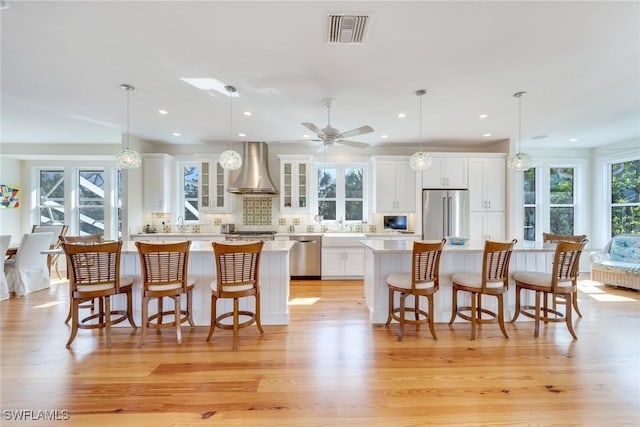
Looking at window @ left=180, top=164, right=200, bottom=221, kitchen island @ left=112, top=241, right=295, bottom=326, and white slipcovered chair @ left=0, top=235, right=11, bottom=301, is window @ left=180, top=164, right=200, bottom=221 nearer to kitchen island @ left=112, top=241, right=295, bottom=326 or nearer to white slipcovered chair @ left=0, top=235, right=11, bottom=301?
white slipcovered chair @ left=0, top=235, right=11, bottom=301

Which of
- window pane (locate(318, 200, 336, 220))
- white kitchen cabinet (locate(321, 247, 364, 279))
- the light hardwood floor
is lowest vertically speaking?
the light hardwood floor

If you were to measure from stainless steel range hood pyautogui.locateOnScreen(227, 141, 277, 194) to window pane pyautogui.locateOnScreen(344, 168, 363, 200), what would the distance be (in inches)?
63.9

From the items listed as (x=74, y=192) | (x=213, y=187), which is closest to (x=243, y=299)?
(x=213, y=187)

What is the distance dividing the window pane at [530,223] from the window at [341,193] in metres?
3.81

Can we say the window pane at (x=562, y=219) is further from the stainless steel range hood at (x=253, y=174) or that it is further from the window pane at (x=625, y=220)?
the stainless steel range hood at (x=253, y=174)

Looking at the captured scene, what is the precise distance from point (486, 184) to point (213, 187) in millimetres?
5542

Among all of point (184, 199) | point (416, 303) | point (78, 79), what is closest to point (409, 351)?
point (416, 303)

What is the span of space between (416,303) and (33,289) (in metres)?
5.78

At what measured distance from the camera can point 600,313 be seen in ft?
11.1

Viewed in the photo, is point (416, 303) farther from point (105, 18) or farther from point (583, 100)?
point (105, 18)

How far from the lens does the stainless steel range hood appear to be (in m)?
5.29

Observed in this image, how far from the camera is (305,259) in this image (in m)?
5.21

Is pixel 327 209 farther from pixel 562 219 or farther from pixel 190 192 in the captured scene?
pixel 562 219

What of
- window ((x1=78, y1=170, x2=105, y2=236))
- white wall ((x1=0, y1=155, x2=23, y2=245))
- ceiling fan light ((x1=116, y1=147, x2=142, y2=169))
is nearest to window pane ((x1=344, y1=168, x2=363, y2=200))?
ceiling fan light ((x1=116, y1=147, x2=142, y2=169))
